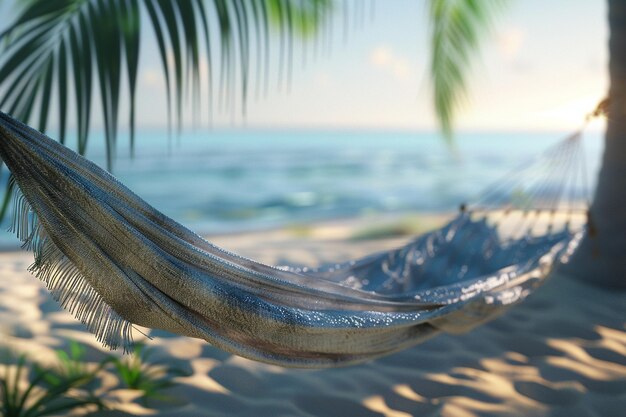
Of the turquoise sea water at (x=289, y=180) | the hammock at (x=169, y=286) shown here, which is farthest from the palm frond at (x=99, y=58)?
the turquoise sea water at (x=289, y=180)

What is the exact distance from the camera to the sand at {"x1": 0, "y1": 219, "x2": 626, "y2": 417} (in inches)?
57.2

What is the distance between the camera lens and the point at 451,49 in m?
2.80

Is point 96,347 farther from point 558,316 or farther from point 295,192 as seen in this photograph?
point 295,192

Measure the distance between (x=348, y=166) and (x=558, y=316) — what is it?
12510 mm

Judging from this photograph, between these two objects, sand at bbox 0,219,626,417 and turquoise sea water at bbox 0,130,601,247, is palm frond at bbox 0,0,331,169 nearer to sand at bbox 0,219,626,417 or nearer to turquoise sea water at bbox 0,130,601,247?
sand at bbox 0,219,626,417

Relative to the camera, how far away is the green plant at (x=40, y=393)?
1.34 m

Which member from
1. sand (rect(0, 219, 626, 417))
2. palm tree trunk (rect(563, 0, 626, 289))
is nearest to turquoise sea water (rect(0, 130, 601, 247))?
palm tree trunk (rect(563, 0, 626, 289))

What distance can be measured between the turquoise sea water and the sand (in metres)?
3.24

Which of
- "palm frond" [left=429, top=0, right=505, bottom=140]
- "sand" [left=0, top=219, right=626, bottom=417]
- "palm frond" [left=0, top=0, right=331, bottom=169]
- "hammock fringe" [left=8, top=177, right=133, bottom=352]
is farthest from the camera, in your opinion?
"palm frond" [left=429, top=0, right=505, bottom=140]

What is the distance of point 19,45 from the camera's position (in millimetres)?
1287

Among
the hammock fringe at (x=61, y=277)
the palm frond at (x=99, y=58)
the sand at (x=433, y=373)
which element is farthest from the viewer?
the sand at (x=433, y=373)

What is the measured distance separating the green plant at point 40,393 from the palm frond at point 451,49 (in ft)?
6.26

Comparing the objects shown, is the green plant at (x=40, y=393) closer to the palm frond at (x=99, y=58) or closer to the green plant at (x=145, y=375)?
the green plant at (x=145, y=375)

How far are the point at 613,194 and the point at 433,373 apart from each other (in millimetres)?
1044
